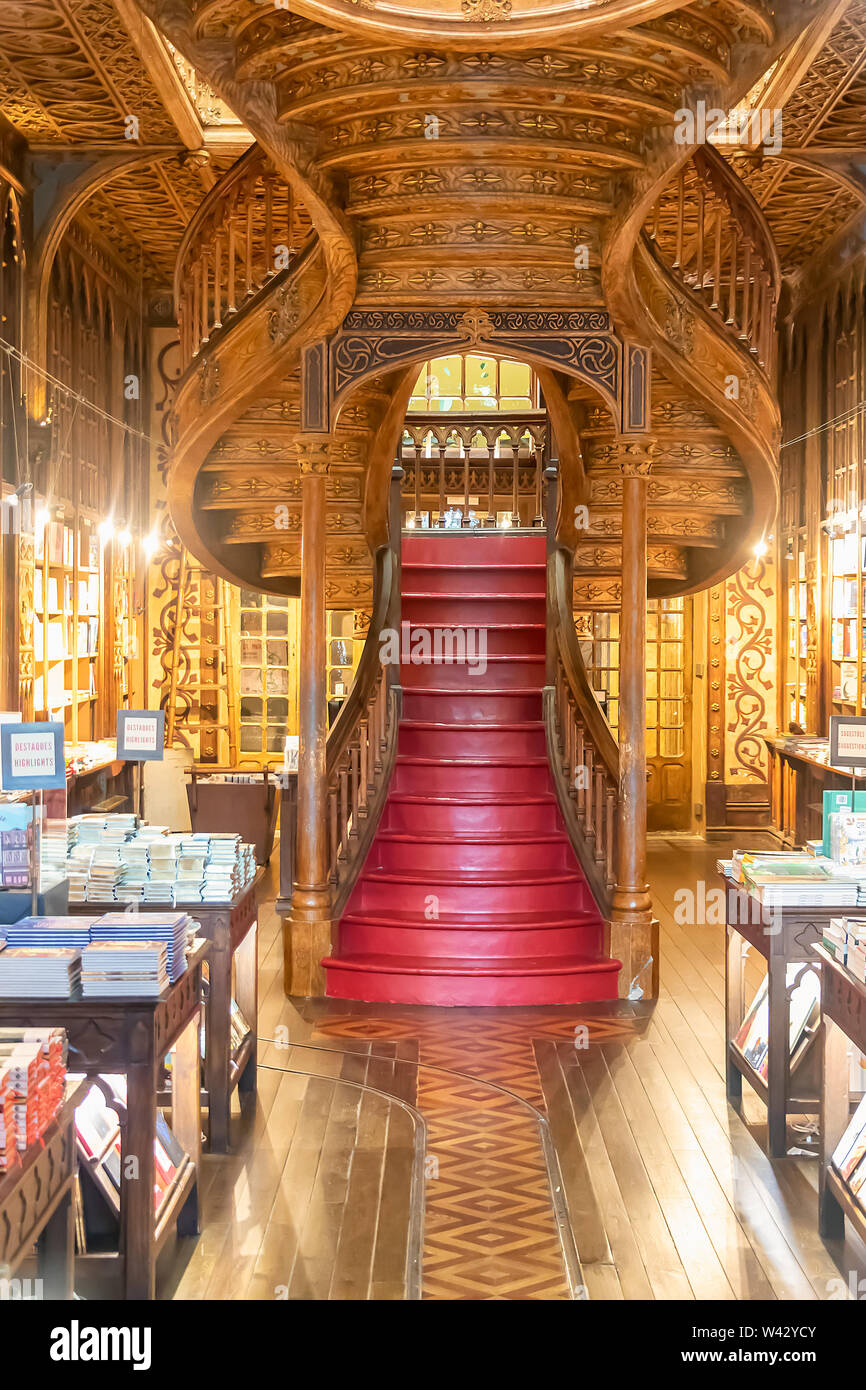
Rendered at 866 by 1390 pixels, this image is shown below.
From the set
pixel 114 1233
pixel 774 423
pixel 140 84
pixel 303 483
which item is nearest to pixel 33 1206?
pixel 114 1233

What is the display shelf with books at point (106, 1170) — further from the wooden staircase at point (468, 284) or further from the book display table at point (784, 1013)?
the wooden staircase at point (468, 284)

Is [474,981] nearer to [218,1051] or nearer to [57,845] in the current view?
[218,1051]

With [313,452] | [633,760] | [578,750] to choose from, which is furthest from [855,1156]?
[313,452]

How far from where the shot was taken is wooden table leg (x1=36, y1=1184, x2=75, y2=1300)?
2844 mm

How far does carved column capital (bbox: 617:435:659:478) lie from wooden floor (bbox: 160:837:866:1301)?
8.50 ft

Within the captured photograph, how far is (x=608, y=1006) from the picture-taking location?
6.92 meters

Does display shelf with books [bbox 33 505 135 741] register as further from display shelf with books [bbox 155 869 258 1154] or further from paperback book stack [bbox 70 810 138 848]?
display shelf with books [bbox 155 869 258 1154]

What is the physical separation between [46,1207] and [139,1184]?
734 mm

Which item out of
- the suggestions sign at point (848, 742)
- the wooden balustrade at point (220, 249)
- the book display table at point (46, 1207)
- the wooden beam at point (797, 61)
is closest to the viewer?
the book display table at point (46, 1207)

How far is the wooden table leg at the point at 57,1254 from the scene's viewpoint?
2.84m

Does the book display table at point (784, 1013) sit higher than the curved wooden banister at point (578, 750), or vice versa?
the curved wooden banister at point (578, 750)

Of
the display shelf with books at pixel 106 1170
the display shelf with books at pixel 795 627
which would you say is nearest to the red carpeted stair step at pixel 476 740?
the display shelf with books at pixel 795 627

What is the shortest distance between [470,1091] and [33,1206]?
311cm

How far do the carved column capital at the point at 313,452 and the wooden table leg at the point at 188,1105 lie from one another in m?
3.57
